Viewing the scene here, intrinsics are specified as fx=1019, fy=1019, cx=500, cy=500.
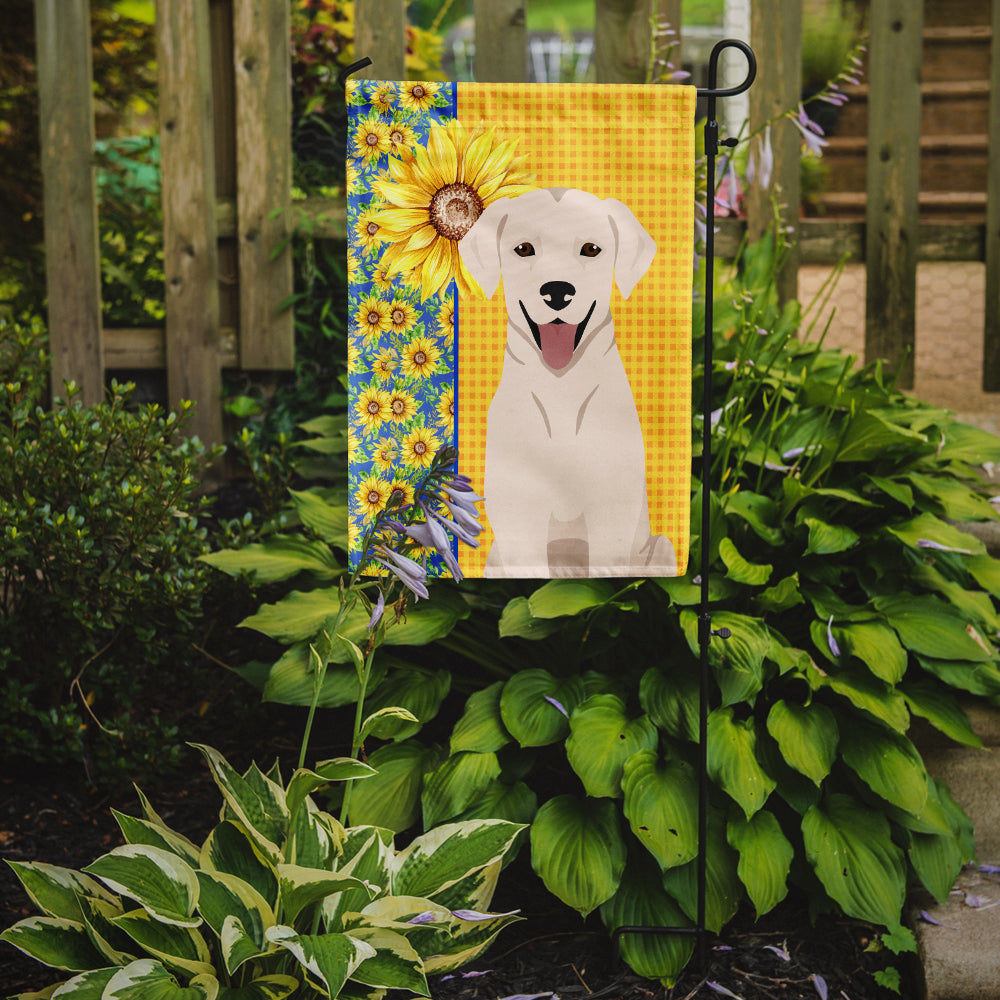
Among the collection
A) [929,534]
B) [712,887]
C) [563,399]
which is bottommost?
[712,887]

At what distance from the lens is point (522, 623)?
2.04 metres

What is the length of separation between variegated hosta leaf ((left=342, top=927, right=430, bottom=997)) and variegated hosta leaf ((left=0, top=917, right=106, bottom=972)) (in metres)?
0.41

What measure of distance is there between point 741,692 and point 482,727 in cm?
51

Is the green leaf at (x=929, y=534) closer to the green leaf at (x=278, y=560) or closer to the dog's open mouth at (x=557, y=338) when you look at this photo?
the dog's open mouth at (x=557, y=338)

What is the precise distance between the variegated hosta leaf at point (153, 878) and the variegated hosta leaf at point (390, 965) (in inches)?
10.0

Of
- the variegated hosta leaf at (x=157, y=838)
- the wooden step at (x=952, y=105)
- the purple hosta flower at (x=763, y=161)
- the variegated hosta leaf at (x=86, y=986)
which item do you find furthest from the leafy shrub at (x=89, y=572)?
the wooden step at (x=952, y=105)

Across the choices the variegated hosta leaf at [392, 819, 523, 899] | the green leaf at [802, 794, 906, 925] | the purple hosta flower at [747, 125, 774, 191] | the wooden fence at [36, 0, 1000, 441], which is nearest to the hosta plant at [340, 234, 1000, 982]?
the green leaf at [802, 794, 906, 925]

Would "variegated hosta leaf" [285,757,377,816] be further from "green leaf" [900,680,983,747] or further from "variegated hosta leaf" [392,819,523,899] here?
"green leaf" [900,680,983,747]

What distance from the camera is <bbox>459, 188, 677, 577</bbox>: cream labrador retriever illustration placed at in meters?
1.74

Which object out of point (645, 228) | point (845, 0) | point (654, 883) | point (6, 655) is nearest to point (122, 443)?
point (6, 655)

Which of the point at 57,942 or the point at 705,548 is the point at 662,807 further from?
the point at 57,942

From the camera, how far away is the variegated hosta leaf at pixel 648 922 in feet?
6.11

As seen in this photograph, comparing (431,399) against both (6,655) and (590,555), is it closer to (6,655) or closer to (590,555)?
(590,555)

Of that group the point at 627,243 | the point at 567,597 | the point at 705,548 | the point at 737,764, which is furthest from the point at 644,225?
→ the point at 737,764
